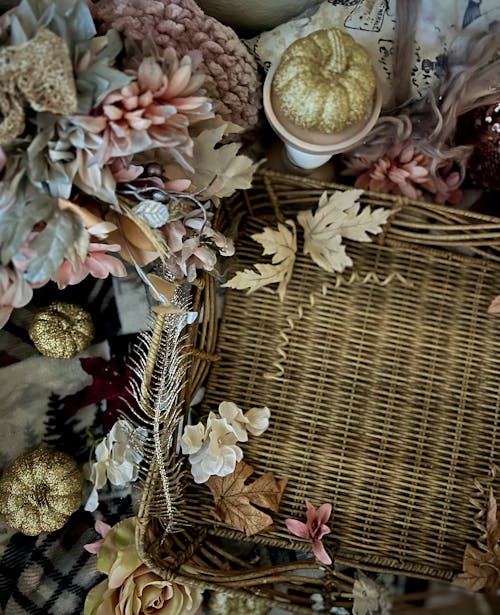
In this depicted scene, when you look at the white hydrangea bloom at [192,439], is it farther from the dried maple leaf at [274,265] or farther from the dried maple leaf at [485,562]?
the dried maple leaf at [485,562]

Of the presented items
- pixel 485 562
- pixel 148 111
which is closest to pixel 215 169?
pixel 148 111

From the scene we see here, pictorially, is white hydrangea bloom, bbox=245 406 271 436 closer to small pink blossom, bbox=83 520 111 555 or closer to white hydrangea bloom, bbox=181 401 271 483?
white hydrangea bloom, bbox=181 401 271 483

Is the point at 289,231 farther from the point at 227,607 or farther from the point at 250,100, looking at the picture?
the point at 227,607

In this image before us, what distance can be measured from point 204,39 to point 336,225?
0.33m

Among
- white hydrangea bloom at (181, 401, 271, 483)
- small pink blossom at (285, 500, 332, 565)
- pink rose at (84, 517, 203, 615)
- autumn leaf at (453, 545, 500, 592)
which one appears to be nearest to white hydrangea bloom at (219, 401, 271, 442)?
white hydrangea bloom at (181, 401, 271, 483)

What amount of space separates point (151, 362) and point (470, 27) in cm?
68

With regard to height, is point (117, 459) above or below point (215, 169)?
→ below

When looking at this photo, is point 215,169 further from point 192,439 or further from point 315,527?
point 315,527

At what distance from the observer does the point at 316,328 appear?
1025 mm

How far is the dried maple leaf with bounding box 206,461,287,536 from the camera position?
3.11 ft

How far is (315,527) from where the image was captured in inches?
37.9

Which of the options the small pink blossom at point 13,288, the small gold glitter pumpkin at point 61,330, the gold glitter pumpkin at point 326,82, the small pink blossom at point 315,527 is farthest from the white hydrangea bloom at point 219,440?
the gold glitter pumpkin at point 326,82

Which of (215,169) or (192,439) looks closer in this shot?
(215,169)

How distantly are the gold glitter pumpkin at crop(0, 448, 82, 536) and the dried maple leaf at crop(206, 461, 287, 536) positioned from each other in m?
0.22
